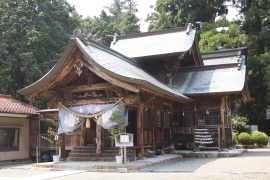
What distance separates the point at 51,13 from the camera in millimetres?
30312

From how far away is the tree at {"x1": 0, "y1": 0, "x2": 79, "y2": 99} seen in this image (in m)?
26.2

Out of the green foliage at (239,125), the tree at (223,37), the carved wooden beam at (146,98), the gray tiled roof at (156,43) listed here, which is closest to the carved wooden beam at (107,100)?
the carved wooden beam at (146,98)

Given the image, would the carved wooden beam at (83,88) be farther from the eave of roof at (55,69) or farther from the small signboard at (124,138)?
the small signboard at (124,138)

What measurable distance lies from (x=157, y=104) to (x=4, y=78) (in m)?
15.4

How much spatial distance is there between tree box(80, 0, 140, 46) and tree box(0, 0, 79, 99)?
856cm

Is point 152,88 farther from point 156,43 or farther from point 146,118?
point 156,43

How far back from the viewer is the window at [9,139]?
1720cm

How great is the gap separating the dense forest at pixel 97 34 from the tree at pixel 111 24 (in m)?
0.18

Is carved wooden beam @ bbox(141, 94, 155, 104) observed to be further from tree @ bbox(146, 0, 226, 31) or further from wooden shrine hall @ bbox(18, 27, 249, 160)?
tree @ bbox(146, 0, 226, 31)

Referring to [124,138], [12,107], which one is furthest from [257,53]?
[124,138]

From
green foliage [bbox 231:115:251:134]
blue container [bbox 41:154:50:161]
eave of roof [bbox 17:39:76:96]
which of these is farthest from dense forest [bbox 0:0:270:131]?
eave of roof [bbox 17:39:76:96]

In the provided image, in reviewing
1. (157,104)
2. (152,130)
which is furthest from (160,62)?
(152,130)

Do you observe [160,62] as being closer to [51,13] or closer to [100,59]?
[100,59]

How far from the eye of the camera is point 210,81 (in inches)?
729
